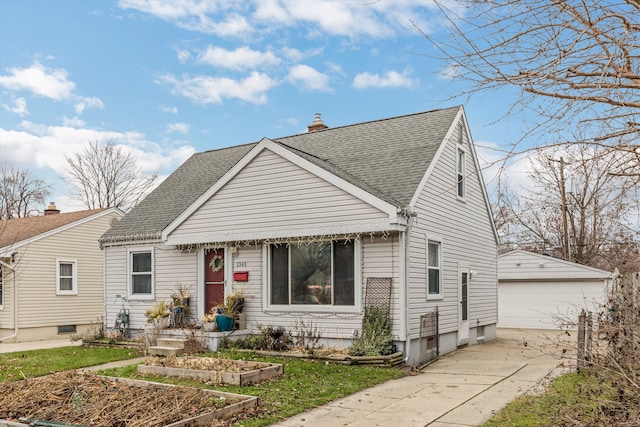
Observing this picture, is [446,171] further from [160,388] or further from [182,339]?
[160,388]

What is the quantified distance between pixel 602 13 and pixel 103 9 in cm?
1199

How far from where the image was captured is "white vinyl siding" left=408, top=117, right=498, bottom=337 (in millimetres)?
12312

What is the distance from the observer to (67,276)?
20.4m

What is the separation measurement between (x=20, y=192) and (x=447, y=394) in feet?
126

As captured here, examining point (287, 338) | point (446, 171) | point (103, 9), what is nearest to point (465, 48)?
point (287, 338)

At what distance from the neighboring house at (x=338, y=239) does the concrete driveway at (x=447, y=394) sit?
1.34 metres

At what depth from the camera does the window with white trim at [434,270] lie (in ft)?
42.6

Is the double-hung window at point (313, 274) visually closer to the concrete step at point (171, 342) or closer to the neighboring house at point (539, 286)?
the concrete step at point (171, 342)

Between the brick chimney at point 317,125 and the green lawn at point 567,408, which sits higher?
the brick chimney at point 317,125

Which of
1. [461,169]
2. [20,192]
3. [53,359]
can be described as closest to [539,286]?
[461,169]

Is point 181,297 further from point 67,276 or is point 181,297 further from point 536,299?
point 536,299

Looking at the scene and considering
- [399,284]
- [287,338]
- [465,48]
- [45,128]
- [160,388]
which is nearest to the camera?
[465,48]

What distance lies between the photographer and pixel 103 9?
1303 centimetres

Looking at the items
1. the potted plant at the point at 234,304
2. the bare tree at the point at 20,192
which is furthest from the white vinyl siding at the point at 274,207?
the bare tree at the point at 20,192
